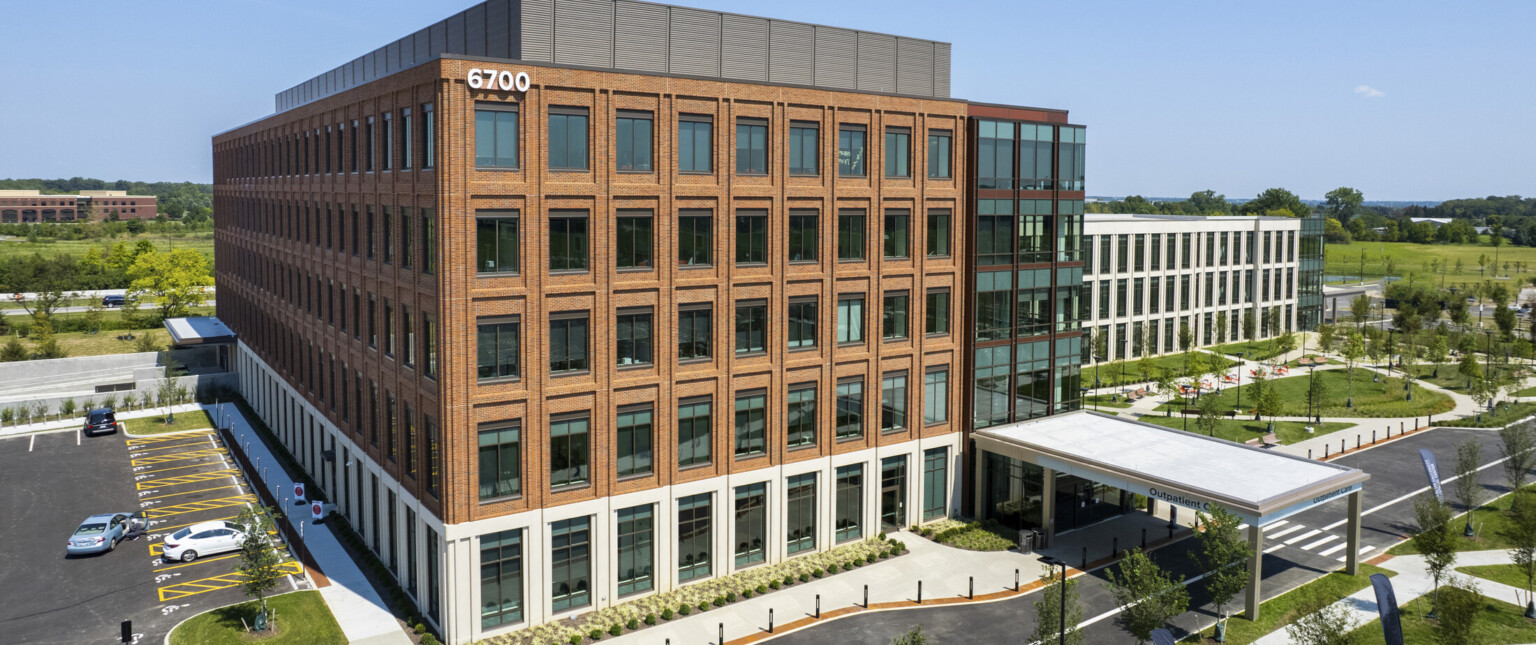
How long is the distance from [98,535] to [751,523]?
89.8ft

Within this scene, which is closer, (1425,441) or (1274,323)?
(1425,441)

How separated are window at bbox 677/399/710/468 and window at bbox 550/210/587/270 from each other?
6842 mm

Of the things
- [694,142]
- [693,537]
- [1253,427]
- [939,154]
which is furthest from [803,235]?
[1253,427]

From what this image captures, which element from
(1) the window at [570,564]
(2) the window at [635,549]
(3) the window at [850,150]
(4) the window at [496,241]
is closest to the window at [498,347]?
(4) the window at [496,241]

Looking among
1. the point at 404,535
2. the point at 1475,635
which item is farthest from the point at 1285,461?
the point at 404,535

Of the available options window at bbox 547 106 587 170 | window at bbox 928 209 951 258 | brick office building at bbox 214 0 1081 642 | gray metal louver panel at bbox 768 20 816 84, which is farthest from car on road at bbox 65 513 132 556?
window at bbox 928 209 951 258

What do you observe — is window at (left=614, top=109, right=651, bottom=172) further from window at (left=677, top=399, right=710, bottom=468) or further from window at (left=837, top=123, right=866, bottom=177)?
window at (left=677, top=399, right=710, bottom=468)

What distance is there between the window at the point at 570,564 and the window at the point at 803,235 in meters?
13.2

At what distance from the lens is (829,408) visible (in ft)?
136

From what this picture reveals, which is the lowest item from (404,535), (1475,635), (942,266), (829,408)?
(1475,635)

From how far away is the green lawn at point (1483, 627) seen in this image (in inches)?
1344

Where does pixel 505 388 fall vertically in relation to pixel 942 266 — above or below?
below

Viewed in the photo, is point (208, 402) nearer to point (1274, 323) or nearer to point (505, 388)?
point (505, 388)

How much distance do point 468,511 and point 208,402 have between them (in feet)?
168
